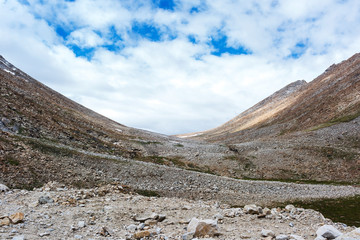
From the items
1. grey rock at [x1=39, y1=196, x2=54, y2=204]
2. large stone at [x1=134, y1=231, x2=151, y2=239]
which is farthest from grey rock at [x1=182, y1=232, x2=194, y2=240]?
grey rock at [x1=39, y1=196, x2=54, y2=204]

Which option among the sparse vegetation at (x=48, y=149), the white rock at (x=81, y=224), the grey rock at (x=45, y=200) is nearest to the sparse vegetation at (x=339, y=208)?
the white rock at (x=81, y=224)

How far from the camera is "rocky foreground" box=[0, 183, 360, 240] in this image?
11.2 metres

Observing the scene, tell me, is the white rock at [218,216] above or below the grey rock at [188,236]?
above

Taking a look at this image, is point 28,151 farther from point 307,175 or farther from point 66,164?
point 307,175

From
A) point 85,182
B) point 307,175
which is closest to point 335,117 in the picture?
point 307,175

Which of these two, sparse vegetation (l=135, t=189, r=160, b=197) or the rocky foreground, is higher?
the rocky foreground

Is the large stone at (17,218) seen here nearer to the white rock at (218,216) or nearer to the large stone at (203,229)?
the large stone at (203,229)

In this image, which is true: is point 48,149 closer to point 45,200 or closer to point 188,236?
point 45,200

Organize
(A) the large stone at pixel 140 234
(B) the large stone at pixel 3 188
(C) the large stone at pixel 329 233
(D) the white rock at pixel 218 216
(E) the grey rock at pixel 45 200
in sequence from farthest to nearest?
(B) the large stone at pixel 3 188
(E) the grey rock at pixel 45 200
(D) the white rock at pixel 218 216
(A) the large stone at pixel 140 234
(C) the large stone at pixel 329 233

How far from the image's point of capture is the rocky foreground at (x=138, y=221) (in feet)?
36.9

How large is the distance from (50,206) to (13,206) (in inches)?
92.8

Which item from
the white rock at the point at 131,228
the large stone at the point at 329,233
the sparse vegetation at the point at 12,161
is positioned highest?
the large stone at the point at 329,233

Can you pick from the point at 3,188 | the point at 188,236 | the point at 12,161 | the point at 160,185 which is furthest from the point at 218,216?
the point at 12,161

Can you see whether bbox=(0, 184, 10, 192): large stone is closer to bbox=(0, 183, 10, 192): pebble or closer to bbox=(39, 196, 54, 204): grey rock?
bbox=(0, 183, 10, 192): pebble
